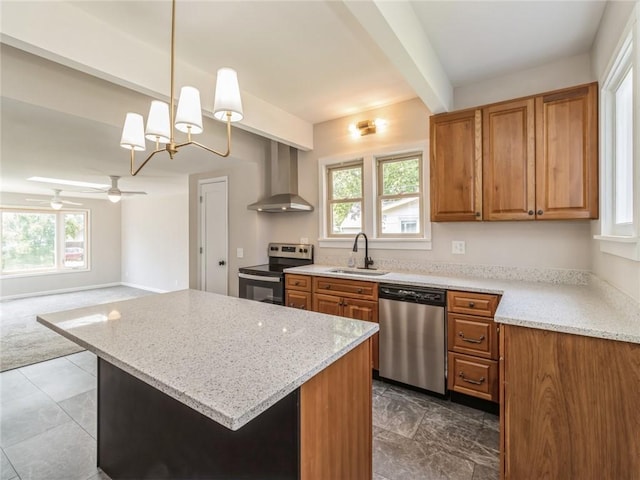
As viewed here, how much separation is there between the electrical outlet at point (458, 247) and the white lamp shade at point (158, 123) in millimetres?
2511

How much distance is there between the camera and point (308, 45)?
2.16m

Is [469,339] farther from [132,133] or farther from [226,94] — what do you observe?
[132,133]

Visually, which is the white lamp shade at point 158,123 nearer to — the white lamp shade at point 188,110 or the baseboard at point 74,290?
the white lamp shade at point 188,110

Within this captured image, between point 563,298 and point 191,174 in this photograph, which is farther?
point 191,174

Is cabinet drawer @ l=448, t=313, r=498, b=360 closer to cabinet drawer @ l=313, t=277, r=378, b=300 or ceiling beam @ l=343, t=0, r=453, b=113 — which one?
cabinet drawer @ l=313, t=277, r=378, b=300

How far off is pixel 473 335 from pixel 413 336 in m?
0.45

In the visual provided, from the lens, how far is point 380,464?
1.75 m

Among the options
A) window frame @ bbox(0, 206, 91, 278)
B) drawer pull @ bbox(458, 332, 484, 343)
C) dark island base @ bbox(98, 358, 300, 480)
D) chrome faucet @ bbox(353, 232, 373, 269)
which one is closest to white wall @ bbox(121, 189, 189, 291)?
window frame @ bbox(0, 206, 91, 278)

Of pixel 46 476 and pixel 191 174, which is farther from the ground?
Answer: pixel 191 174

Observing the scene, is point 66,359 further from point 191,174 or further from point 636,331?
point 636,331

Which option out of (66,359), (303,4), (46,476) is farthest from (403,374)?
(66,359)

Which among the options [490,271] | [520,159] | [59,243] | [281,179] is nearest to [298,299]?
[281,179]

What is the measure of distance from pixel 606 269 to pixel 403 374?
160 centimetres

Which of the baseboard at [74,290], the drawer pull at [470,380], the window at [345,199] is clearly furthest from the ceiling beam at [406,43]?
the baseboard at [74,290]
